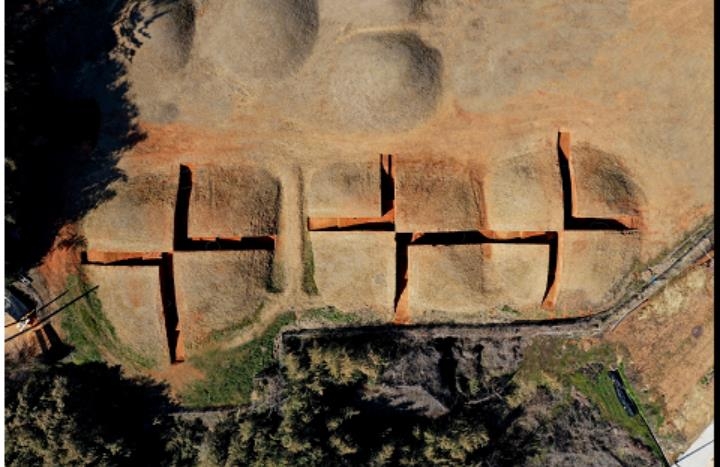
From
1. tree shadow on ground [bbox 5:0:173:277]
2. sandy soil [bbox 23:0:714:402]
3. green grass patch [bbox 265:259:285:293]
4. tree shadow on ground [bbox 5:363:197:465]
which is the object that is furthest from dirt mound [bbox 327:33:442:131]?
tree shadow on ground [bbox 5:363:197:465]

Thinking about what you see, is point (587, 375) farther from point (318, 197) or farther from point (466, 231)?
point (318, 197)

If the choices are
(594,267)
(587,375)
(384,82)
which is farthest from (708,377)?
(384,82)

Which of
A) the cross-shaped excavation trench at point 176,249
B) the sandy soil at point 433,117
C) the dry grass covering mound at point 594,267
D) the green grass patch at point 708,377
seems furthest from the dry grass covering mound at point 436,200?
the green grass patch at point 708,377

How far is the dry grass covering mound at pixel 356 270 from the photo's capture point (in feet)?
78.4

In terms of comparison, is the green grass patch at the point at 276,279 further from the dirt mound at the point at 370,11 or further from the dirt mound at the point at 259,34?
the dirt mound at the point at 370,11

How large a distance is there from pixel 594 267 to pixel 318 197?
1449 centimetres

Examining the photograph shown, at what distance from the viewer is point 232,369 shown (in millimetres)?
25297

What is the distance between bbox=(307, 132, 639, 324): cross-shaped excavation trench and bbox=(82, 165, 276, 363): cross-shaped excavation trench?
11.2 ft

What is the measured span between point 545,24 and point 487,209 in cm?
968

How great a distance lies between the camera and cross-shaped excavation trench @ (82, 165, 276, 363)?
24.0 metres

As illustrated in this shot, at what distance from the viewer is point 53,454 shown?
22.2 meters

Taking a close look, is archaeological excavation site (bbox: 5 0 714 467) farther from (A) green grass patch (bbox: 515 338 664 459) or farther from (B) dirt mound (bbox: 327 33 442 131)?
(A) green grass patch (bbox: 515 338 664 459)

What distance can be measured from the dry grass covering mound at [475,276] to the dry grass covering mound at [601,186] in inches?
127

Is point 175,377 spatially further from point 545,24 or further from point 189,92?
point 545,24
